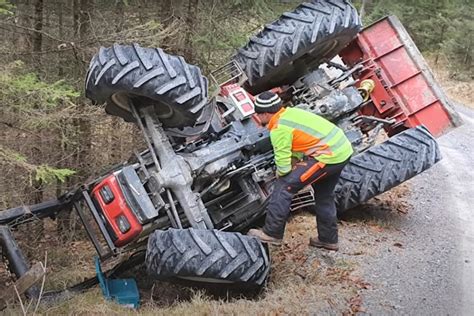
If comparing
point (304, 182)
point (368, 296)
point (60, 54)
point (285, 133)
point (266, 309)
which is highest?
point (60, 54)

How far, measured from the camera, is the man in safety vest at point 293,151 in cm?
563

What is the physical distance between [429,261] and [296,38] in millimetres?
2822

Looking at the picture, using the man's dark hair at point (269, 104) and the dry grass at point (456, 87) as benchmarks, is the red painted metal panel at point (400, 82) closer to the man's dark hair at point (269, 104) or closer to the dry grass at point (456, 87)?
the man's dark hair at point (269, 104)

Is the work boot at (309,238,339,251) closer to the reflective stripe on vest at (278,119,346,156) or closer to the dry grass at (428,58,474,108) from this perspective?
the reflective stripe on vest at (278,119,346,156)

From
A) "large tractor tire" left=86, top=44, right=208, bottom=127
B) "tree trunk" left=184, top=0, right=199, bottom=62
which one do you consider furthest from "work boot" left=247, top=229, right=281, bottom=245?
"tree trunk" left=184, top=0, right=199, bottom=62

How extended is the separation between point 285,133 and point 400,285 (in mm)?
1708

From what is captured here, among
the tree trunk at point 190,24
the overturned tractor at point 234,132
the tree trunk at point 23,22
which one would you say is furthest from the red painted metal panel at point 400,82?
the tree trunk at point 23,22

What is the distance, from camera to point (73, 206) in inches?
260

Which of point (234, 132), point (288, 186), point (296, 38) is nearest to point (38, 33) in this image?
point (234, 132)

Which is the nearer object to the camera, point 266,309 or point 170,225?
point 266,309

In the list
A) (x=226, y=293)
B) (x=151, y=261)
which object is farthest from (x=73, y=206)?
(x=226, y=293)

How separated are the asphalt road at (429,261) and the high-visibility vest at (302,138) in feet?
3.73

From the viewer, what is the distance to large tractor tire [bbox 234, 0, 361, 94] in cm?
688

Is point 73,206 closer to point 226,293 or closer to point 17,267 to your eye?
point 17,267
